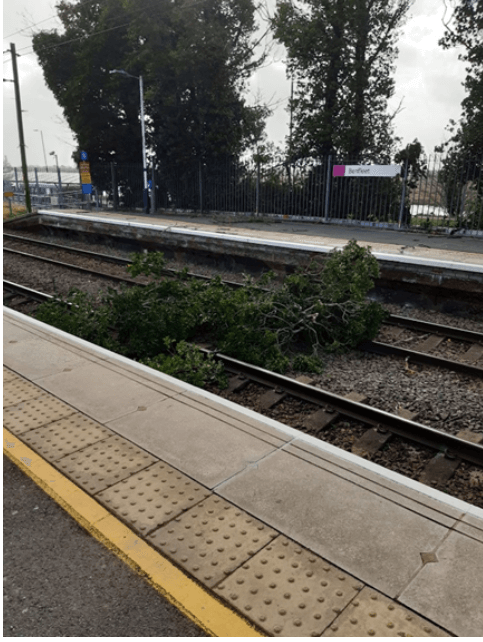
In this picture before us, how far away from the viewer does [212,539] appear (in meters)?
3.15

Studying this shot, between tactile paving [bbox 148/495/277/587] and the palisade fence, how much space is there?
52.6 ft

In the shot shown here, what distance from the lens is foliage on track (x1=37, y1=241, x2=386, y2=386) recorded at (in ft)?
23.8

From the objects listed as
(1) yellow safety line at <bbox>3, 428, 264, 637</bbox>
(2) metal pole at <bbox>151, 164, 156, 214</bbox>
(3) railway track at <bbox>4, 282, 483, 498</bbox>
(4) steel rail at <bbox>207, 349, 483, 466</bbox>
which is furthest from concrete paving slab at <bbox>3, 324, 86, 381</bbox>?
(2) metal pole at <bbox>151, 164, 156, 214</bbox>

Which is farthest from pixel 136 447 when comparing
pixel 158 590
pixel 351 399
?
pixel 351 399

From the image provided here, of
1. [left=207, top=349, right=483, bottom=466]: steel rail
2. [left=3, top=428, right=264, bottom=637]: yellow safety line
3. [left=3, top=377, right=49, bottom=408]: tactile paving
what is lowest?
[left=207, top=349, right=483, bottom=466]: steel rail

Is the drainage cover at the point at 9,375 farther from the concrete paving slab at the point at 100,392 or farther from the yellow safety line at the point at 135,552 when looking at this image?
the yellow safety line at the point at 135,552

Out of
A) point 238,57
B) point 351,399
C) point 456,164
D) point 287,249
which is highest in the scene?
point 238,57

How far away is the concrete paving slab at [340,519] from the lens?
296cm

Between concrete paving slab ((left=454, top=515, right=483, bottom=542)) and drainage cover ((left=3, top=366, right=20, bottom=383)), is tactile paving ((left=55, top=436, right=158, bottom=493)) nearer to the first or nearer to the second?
drainage cover ((left=3, top=366, right=20, bottom=383))

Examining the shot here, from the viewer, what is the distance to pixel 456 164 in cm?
1756

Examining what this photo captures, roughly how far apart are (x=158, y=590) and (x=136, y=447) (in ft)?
4.77

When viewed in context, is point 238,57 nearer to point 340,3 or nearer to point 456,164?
point 340,3

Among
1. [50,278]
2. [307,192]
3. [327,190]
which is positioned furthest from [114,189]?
[50,278]

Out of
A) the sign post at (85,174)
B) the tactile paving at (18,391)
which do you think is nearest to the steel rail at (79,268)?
the tactile paving at (18,391)
